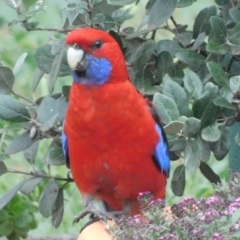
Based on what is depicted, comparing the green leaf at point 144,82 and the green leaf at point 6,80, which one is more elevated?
the green leaf at point 6,80

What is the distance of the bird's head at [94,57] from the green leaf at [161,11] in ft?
0.51

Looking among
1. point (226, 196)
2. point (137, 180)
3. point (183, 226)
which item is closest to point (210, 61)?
point (137, 180)

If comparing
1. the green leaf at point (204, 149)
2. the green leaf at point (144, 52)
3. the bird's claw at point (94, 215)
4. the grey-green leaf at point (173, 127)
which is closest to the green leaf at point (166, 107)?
the grey-green leaf at point (173, 127)

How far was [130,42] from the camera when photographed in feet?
9.85

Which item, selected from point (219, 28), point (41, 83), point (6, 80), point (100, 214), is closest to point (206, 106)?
point (219, 28)

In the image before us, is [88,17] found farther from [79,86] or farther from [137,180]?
[137,180]

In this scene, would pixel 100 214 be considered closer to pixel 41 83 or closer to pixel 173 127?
pixel 173 127

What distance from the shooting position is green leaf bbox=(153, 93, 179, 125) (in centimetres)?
266

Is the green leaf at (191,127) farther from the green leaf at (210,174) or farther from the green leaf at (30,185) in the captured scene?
the green leaf at (30,185)

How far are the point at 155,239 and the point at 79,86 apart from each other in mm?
1005

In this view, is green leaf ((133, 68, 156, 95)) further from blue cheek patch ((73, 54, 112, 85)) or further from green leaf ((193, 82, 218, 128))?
green leaf ((193, 82, 218, 128))

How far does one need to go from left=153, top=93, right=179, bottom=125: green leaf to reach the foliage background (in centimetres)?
97

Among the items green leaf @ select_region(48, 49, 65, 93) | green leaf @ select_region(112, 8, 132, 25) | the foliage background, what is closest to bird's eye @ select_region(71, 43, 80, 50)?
green leaf @ select_region(48, 49, 65, 93)

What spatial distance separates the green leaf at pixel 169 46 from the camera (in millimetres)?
2967
